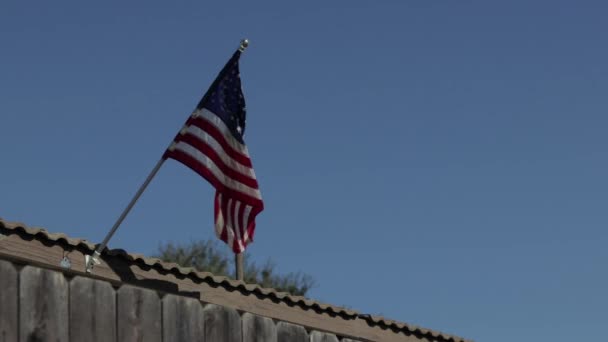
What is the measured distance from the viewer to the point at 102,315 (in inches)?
308

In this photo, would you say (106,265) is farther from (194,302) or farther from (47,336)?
(47,336)

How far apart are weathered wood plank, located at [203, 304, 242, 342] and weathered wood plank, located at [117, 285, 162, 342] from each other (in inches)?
18.6

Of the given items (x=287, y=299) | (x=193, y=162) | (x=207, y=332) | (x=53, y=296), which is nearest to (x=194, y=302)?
(x=207, y=332)

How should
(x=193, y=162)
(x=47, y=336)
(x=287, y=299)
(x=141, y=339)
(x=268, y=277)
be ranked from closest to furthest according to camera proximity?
(x=47, y=336) < (x=141, y=339) < (x=193, y=162) < (x=287, y=299) < (x=268, y=277)

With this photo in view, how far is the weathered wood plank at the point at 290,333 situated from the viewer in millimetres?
9164

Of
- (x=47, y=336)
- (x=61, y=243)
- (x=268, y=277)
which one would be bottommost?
(x=47, y=336)

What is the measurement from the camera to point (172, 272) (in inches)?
635

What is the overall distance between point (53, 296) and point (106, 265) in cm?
781

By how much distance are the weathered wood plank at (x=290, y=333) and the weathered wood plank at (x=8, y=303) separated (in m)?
2.34

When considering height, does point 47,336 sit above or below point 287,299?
below

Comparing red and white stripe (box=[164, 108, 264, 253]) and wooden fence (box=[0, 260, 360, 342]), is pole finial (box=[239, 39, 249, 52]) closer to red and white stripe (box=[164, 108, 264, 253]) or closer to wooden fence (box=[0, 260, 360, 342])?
red and white stripe (box=[164, 108, 264, 253])

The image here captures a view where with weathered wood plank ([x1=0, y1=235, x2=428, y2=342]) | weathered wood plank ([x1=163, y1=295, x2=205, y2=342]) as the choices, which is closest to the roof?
weathered wood plank ([x1=0, y1=235, x2=428, y2=342])

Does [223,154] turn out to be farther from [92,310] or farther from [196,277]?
[92,310]

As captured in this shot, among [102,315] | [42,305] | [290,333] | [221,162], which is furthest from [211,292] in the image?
[42,305]
